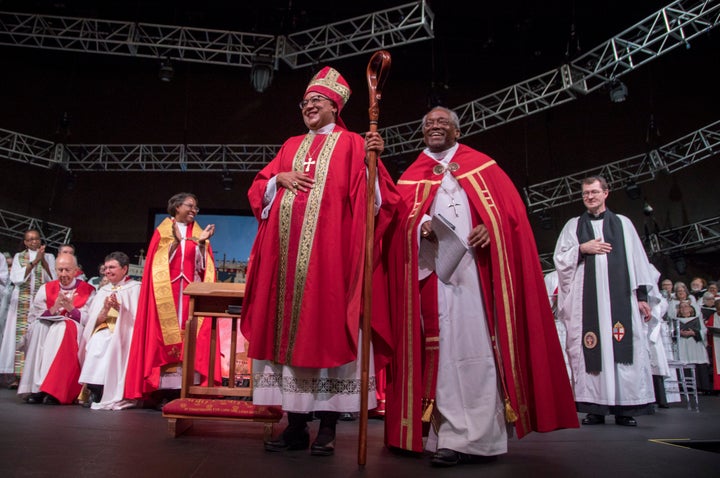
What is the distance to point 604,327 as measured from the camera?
5129 mm

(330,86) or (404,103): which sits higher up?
(404,103)

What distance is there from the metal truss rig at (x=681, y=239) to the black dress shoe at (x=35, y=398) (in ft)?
34.5

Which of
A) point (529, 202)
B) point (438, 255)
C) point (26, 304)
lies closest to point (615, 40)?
point (529, 202)

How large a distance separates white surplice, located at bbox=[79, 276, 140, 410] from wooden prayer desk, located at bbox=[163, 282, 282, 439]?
1747 mm

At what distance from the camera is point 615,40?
9.83 meters

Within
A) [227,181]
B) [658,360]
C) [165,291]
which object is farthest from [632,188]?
[165,291]

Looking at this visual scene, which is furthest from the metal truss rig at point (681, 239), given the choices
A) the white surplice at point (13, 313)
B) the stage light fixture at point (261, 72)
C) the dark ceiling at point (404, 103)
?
the white surplice at point (13, 313)

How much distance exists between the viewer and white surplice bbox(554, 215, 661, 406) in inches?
196

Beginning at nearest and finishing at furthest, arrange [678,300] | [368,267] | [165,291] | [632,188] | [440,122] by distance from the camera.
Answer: [368,267], [440,122], [165,291], [678,300], [632,188]

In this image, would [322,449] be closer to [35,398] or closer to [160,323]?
[160,323]

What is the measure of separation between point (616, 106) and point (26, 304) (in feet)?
43.2

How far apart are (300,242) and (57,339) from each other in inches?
165

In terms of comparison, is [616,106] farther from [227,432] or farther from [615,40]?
[227,432]

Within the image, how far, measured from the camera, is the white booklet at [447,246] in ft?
10.7
